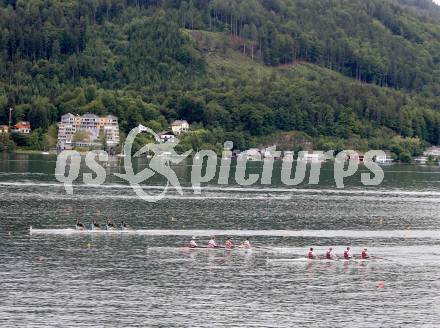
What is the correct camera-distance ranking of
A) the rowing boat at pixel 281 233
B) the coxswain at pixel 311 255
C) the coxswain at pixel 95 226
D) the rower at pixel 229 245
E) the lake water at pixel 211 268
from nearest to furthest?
the lake water at pixel 211 268 → the coxswain at pixel 311 255 → the rower at pixel 229 245 → the rowing boat at pixel 281 233 → the coxswain at pixel 95 226

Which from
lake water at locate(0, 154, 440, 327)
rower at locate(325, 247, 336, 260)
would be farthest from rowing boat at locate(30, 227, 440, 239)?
rower at locate(325, 247, 336, 260)

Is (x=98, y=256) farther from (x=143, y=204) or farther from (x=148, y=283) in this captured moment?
(x=143, y=204)

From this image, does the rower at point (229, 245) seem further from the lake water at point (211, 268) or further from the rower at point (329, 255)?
the rower at point (329, 255)

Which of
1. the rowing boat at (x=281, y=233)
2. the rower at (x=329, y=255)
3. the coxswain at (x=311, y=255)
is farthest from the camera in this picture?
the rowing boat at (x=281, y=233)

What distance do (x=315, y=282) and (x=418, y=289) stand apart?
755 cm

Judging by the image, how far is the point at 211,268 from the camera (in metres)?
76.8

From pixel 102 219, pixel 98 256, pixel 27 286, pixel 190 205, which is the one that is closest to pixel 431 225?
pixel 190 205

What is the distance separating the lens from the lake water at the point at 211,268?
61000 mm

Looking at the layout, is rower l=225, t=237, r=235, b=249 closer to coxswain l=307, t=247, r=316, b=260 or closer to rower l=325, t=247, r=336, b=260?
coxswain l=307, t=247, r=316, b=260

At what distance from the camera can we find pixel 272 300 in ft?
214

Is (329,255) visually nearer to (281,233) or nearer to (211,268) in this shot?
(211,268)

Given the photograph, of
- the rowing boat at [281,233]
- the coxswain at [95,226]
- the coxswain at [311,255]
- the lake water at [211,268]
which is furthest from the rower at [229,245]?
the coxswain at [95,226]

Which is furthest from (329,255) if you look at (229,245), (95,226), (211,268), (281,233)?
(95,226)

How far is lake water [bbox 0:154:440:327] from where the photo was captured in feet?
200
